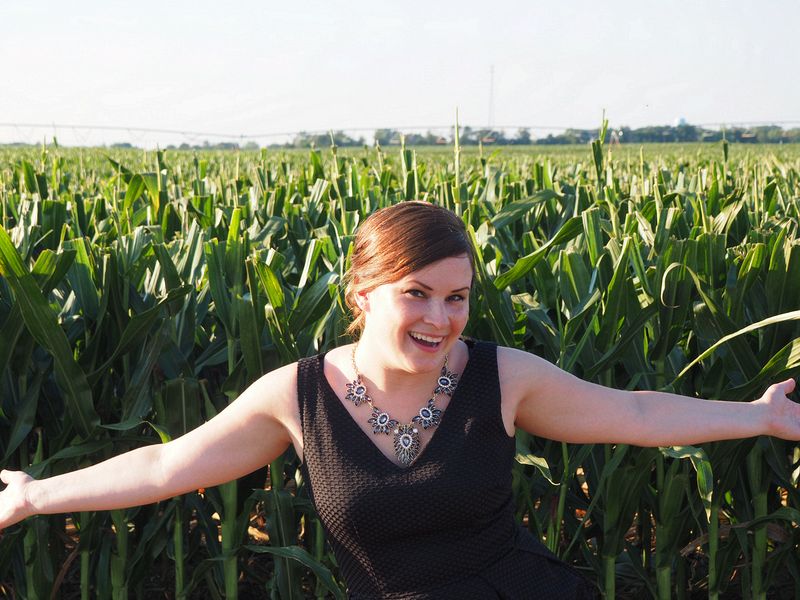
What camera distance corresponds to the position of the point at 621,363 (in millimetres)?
2744

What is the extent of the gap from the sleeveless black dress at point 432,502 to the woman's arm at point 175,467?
0.09 m

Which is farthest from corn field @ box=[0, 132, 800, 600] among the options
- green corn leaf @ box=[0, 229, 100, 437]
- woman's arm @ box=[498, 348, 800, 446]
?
woman's arm @ box=[498, 348, 800, 446]

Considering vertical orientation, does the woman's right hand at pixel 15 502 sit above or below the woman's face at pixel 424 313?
below

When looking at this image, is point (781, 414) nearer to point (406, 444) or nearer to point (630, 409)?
point (630, 409)

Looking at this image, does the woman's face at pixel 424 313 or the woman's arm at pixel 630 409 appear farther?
the woman's arm at pixel 630 409

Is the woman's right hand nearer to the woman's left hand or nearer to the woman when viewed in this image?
the woman

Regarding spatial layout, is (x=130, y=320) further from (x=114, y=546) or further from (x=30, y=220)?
(x=30, y=220)

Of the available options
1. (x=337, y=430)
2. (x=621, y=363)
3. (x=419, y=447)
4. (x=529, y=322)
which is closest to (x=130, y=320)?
(x=337, y=430)

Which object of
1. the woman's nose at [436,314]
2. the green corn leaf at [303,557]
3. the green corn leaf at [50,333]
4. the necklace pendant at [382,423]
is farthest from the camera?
the green corn leaf at [303,557]

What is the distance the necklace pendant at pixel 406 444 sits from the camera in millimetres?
1847

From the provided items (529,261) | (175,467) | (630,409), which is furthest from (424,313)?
(529,261)

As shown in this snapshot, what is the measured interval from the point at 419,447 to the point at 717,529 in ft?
3.73

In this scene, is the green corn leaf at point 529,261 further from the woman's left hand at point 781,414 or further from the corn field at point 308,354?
the woman's left hand at point 781,414

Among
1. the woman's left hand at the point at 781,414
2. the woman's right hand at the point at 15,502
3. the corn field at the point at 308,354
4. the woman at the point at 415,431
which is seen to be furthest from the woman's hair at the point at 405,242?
the woman's right hand at the point at 15,502
